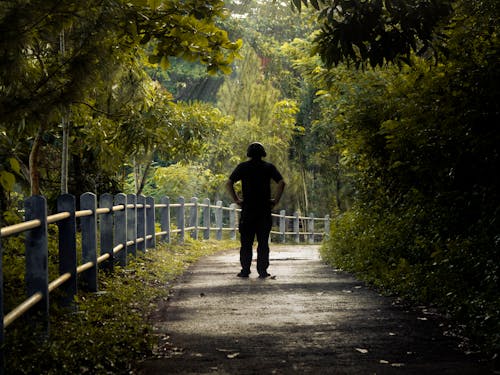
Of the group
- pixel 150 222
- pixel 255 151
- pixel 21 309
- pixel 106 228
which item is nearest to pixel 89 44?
pixel 106 228

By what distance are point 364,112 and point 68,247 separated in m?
7.20

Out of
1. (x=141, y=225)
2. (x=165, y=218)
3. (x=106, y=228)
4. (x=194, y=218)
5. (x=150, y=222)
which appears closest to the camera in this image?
(x=106, y=228)

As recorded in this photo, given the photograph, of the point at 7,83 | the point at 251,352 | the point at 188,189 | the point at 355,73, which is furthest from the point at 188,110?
the point at 188,189

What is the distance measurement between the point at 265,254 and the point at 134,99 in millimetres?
4047

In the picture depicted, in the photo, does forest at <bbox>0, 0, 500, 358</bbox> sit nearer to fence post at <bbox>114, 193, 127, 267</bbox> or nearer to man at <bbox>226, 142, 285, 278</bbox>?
fence post at <bbox>114, 193, 127, 267</bbox>

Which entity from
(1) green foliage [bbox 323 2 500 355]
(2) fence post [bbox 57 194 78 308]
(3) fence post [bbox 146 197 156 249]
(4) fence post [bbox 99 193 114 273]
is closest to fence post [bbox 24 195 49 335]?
(2) fence post [bbox 57 194 78 308]

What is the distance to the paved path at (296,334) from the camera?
585cm

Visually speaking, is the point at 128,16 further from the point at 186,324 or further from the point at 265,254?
the point at 265,254

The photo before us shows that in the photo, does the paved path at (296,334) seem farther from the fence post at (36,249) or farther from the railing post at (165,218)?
the railing post at (165,218)

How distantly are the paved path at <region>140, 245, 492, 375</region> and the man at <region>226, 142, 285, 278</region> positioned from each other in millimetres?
1137

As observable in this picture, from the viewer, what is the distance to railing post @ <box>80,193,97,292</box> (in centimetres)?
926

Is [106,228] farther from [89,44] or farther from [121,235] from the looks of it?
[89,44]

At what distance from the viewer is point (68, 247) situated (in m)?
7.95

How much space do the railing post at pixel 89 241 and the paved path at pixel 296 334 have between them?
924 mm
